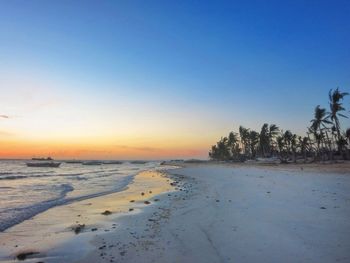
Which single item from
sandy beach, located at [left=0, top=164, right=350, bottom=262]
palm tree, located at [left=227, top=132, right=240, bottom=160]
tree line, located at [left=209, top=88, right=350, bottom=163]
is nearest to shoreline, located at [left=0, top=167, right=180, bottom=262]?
sandy beach, located at [left=0, top=164, right=350, bottom=262]

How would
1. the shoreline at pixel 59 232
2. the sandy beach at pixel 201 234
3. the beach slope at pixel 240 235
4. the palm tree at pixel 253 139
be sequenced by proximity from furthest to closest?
the palm tree at pixel 253 139 < the shoreline at pixel 59 232 < the sandy beach at pixel 201 234 < the beach slope at pixel 240 235

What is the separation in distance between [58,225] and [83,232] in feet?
6.92

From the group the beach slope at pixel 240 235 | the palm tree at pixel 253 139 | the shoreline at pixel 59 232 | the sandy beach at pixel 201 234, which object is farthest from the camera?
the palm tree at pixel 253 139

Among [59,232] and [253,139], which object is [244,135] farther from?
[59,232]

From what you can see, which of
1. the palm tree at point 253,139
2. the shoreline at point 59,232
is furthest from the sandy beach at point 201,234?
the palm tree at point 253,139

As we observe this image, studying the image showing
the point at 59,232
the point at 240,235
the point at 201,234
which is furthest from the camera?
the point at 59,232

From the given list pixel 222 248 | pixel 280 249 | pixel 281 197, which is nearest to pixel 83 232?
pixel 222 248

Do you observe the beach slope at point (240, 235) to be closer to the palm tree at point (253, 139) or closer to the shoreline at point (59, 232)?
the shoreline at point (59, 232)

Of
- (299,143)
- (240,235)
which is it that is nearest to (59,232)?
(240,235)

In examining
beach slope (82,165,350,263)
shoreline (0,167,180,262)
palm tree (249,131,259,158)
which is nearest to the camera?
beach slope (82,165,350,263)

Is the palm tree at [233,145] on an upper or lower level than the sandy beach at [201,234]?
upper

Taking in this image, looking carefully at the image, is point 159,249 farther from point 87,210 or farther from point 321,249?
point 87,210

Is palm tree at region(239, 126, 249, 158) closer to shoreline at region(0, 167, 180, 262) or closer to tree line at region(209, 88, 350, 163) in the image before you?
tree line at region(209, 88, 350, 163)

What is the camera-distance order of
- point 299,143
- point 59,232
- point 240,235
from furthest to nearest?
point 299,143 → point 59,232 → point 240,235
